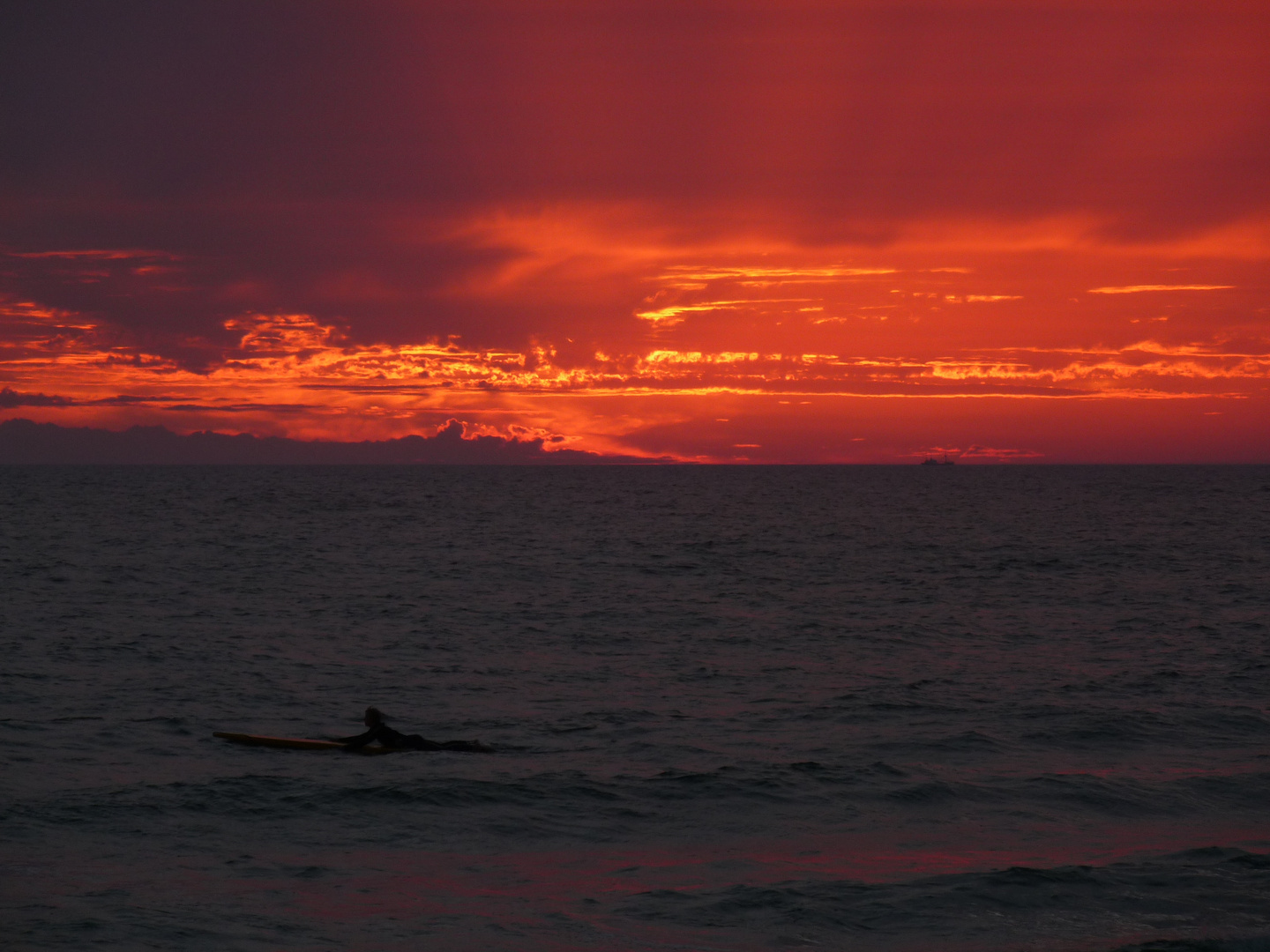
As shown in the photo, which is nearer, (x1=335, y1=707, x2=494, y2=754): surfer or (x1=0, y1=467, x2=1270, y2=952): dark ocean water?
(x1=0, y1=467, x2=1270, y2=952): dark ocean water

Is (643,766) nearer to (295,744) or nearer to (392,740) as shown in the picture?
(392,740)

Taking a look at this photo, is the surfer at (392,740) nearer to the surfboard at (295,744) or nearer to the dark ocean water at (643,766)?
the surfboard at (295,744)

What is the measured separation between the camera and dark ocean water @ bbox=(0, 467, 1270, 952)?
12836 mm

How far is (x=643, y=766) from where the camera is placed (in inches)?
763

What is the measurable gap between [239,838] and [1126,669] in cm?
2209

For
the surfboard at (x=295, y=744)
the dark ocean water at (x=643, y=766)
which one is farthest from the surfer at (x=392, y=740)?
the dark ocean water at (x=643, y=766)

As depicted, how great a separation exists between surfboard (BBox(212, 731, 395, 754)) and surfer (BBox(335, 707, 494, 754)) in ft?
0.43

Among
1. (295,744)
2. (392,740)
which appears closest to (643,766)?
(392,740)

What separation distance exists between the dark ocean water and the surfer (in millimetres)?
400

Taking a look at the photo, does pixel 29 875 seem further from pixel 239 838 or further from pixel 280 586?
pixel 280 586

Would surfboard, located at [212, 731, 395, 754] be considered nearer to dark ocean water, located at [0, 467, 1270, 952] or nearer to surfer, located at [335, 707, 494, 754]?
surfer, located at [335, 707, 494, 754]

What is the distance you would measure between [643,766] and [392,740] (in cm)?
452

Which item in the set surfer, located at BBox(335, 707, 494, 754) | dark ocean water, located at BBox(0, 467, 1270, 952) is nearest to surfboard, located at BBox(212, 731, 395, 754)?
surfer, located at BBox(335, 707, 494, 754)

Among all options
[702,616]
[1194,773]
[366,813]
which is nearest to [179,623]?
[702,616]
